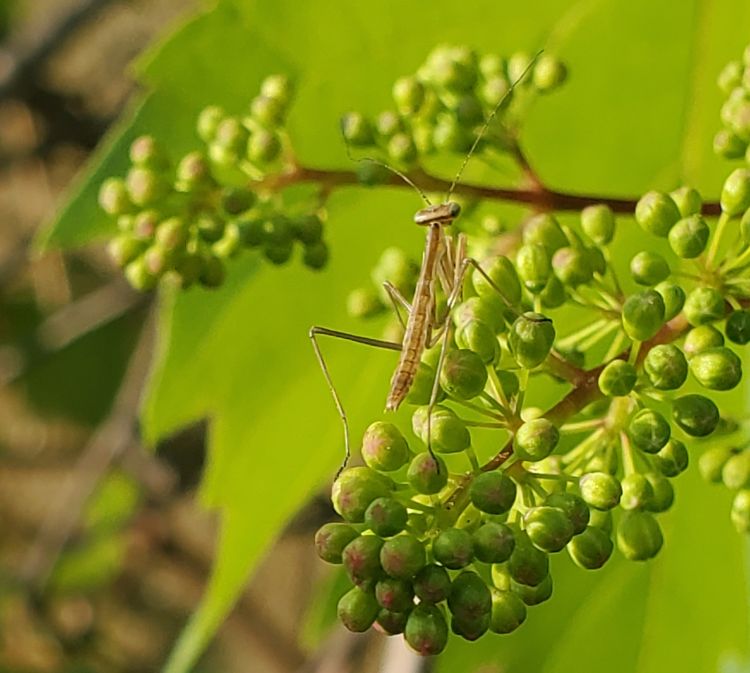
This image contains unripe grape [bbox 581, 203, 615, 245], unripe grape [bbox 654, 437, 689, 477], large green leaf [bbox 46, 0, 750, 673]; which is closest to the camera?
unripe grape [bbox 654, 437, 689, 477]

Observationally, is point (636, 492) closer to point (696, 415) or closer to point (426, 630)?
point (696, 415)

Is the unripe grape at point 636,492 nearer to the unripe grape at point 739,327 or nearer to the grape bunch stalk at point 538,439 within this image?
the grape bunch stalk at point 538,439

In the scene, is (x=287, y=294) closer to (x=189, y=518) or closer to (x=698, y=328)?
(x=698, y=328)

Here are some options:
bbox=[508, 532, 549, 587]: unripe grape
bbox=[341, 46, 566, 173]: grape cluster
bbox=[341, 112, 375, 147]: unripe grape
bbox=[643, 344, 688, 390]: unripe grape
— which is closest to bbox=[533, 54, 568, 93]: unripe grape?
bbox=[341, 46, 566, 173]: grape cluster

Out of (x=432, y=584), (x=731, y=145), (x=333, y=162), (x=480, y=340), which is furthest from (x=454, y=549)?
(x=333, y=162)

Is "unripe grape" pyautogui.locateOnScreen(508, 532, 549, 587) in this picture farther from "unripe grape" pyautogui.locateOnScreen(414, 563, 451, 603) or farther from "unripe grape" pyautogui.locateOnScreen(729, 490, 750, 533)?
"unripe grape" pyautogui.locateOnScreen(729, 490, 750, 533)

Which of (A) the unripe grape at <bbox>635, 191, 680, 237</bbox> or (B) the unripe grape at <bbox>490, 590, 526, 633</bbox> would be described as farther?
(A) the unripe grape at <bbox>635, 191, 680, 237</bbox>

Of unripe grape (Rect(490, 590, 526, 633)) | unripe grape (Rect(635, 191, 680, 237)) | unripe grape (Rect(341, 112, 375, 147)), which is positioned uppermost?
unripe grape (Rect(341, 112, 375, 147))
